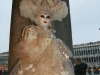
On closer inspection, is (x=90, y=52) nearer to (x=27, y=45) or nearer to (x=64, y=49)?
(x=64, y=49)

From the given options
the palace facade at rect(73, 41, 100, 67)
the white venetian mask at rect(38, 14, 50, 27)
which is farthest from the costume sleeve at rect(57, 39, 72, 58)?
the palace facade at rect(73, 41, 100, 67)

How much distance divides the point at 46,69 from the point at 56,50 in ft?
0.74

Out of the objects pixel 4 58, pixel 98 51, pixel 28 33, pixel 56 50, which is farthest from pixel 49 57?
pixel 4 58

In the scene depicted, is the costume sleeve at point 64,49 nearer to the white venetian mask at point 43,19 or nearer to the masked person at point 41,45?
the masked person at point 41,45

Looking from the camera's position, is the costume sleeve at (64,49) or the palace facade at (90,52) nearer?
the costume sleeve at (64,49)

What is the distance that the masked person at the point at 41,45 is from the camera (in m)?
2.18

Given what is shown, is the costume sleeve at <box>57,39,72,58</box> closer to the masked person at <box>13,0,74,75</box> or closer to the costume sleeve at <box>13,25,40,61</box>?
the masked person at <box>13,0,74,75</box>

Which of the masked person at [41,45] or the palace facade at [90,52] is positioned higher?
the masked person at [41,45]

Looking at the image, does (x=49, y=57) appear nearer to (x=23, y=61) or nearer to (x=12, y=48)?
(x=23, y=61)

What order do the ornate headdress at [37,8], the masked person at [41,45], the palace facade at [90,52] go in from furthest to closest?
the palace facade at [90,52]
the ornate headdress at [37,8]
the masked person at [41,45]

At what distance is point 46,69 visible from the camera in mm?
2174

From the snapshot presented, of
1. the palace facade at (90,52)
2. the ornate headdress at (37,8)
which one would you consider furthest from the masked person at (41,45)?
the palace facade at (90,52)

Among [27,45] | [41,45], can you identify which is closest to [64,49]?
[41,45]

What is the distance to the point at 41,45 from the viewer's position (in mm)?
2240
